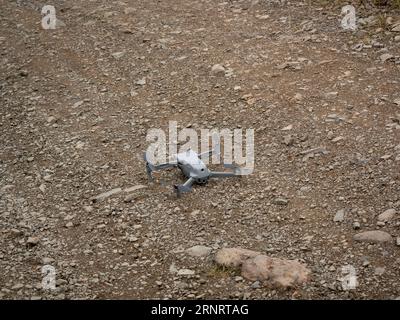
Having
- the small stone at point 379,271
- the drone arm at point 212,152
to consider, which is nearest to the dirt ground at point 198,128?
the small stone at point 379,271

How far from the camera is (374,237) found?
4.92 meters

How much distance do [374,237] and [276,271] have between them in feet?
3.24

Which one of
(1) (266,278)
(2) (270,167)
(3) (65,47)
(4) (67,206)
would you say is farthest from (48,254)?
(3) (65,47)

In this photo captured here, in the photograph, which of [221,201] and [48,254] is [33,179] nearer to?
[48,254]

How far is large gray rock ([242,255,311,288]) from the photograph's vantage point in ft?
A: 15.0

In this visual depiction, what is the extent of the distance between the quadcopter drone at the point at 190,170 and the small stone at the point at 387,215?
1.58 m

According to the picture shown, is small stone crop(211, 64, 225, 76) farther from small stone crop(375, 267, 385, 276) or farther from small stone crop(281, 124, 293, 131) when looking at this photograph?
small stone crop(375, 267, 385, 276)

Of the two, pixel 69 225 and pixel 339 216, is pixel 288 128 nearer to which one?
pixel 339 216

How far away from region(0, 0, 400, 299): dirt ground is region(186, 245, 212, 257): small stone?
0.05m

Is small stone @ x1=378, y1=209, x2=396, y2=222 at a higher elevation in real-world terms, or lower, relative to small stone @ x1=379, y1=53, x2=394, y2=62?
lower

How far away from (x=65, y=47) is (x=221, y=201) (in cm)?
516

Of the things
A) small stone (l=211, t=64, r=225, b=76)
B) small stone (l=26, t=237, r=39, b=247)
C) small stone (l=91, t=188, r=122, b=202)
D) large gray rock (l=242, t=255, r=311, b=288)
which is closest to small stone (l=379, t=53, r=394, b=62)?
small stone (l=211, t=64, r=225, b=76)

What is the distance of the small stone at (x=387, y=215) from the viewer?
5121 mm

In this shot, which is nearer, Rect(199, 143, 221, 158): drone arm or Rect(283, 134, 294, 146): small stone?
Rect(199, 143, 221, 158): drone arm
